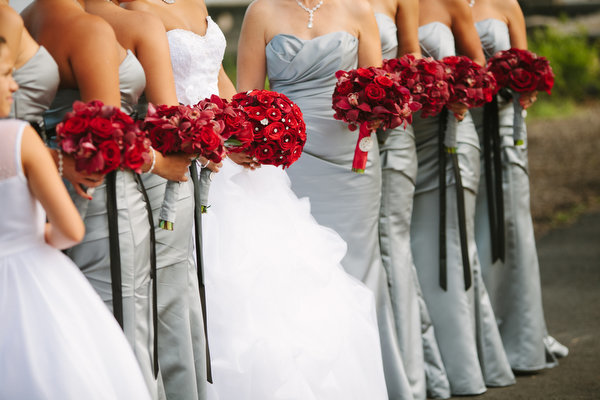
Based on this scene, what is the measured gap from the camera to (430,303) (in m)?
5.60

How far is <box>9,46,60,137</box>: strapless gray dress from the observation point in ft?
10.3

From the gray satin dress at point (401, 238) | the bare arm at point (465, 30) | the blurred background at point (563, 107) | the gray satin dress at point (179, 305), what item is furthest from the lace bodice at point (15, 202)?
the blurred background at point (563, 107)

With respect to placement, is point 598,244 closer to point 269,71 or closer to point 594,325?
point 594,325

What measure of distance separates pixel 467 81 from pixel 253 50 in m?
1.36

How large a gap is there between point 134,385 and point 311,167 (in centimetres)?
222

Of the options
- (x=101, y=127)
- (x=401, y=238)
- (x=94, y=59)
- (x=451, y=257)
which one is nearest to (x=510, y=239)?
(x=451, y=257)

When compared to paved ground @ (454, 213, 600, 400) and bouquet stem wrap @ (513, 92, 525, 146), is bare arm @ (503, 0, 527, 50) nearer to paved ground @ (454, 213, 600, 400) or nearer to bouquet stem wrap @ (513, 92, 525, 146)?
bouquet stem wrap @ (513, 92, 525, 146)

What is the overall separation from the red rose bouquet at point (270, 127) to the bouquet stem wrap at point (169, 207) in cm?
55

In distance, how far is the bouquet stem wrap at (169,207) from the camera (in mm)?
3553

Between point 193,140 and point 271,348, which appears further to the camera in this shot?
point 271,348

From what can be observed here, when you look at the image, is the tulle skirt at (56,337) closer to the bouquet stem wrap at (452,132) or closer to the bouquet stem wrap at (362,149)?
the bouquet stem wrap at (362,149)

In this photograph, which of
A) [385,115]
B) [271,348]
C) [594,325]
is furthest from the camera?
[594,325]

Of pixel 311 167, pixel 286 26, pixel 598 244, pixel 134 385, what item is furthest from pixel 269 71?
pixel 598 244

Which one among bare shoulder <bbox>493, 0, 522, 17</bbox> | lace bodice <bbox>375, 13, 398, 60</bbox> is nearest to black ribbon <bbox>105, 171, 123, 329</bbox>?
lace bodice <bbox>375, 13, 398, 60</bbox>
